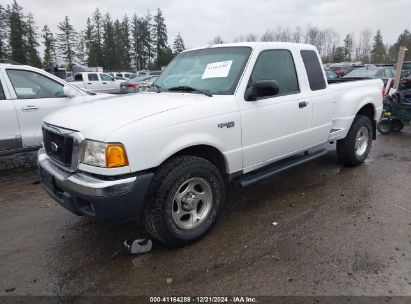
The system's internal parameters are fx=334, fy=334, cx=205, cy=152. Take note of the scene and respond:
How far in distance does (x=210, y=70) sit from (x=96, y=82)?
2176cm

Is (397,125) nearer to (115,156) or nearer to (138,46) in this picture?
(115,156)

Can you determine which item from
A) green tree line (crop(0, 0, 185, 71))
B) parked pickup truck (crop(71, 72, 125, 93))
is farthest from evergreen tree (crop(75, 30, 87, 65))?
parked pickup truck (crop(71, 72, 125, 93))

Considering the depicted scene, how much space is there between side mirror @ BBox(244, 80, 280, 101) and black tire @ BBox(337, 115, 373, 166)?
247 cm

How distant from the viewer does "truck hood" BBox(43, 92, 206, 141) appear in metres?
2.79

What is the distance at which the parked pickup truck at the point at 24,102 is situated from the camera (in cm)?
546

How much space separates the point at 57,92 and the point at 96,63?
74038mm

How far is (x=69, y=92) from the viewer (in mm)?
6047

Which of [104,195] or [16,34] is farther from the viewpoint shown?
[16,34]

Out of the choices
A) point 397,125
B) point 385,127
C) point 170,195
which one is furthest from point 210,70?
point 397,125

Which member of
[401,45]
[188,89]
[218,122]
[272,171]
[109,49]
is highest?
[109,49]

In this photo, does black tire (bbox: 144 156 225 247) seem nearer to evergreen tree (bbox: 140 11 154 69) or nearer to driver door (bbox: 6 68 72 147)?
driver door (bbox: 6 68 72 147)

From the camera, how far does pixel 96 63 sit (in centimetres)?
7438

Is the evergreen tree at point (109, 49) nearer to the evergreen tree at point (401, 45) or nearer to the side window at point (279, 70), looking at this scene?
the evergreen tree at point (401, 45)

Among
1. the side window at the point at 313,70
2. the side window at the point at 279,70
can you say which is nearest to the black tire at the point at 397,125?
the side window at the point at 313,70
